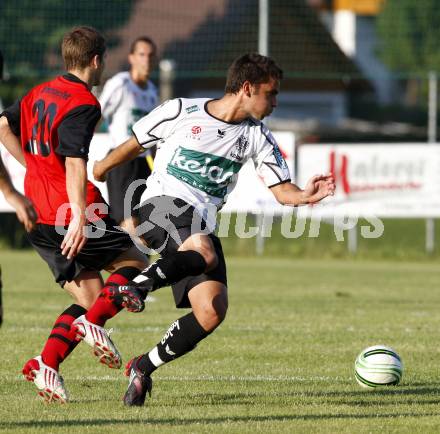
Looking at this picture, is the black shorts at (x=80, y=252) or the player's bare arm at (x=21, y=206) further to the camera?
the black shorts at (x=80, y=252)

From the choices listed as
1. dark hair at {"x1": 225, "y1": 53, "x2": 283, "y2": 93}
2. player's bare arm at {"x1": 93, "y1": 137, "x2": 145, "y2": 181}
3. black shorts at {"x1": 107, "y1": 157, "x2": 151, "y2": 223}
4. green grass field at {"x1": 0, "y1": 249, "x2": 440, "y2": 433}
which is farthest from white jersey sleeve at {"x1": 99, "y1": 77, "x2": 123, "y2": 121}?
dark hair at {"x1": 225, "y1": 53, "x2": 283, "y2": 93}

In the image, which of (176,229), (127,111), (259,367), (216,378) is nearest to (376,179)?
(127,111)

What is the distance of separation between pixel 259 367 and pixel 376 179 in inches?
416

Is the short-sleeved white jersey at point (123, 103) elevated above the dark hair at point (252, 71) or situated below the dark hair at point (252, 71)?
below

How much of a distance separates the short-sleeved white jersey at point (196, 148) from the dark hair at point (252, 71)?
9.1 inches

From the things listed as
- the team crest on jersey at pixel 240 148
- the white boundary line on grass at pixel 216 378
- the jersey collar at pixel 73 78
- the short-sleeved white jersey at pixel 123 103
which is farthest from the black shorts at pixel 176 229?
the short-sleeved white jersey at pixel 123 103

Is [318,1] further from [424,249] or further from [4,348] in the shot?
[4,348]

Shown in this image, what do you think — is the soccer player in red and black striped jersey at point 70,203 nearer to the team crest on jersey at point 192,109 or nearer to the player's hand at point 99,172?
the player's hand at point 99,172

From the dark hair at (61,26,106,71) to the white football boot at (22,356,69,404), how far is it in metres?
1.58

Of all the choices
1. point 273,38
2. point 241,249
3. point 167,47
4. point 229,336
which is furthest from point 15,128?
point 167,47

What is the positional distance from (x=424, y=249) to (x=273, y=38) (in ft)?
22.7

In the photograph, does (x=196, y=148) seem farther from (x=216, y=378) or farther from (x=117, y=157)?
(x=216, y=378)

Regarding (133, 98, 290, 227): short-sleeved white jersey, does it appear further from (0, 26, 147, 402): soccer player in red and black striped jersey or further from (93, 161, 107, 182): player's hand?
(0, 26, 147, 402): soccer player in red and black striped jersey

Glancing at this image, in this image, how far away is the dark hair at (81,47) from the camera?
611 cm
